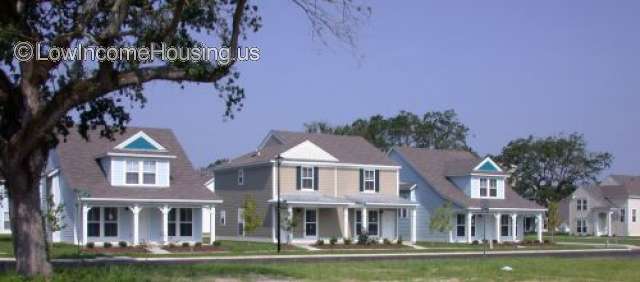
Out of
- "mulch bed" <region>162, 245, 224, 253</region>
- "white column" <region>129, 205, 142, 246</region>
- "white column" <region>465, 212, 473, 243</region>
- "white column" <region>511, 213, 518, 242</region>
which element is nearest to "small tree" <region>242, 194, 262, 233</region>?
"mulch bed" <region>162, 245, 224, 253</region>

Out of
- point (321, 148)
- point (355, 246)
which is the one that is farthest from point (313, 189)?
point (355, 246)

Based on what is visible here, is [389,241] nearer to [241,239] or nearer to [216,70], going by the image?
[241,239]

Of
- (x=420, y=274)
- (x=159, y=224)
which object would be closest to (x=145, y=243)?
(x=159, y=224)

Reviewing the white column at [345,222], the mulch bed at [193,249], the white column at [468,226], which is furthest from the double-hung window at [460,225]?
the mulch bed at [193,249]

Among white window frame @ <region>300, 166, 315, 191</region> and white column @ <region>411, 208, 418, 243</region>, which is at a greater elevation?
white window frame @ <region>300, 166, 315, 191</region>

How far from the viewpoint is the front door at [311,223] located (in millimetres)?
52125

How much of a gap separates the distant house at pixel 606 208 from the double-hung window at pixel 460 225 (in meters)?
31.2

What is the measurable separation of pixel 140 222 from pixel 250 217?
6770mm

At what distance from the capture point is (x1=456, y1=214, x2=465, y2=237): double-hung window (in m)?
58.0

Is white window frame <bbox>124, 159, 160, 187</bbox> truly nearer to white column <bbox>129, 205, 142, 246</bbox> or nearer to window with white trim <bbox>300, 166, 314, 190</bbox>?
white column <bbox>129, 205, 142, 246</bbox>

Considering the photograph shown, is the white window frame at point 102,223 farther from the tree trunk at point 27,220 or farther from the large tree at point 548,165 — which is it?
the large tree at point 548,165

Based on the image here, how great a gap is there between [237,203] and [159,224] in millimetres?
9444

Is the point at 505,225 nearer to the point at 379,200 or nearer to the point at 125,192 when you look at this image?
the point at 379,200

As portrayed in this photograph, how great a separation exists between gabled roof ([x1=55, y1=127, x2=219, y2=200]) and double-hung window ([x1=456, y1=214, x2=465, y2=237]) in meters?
19.7
